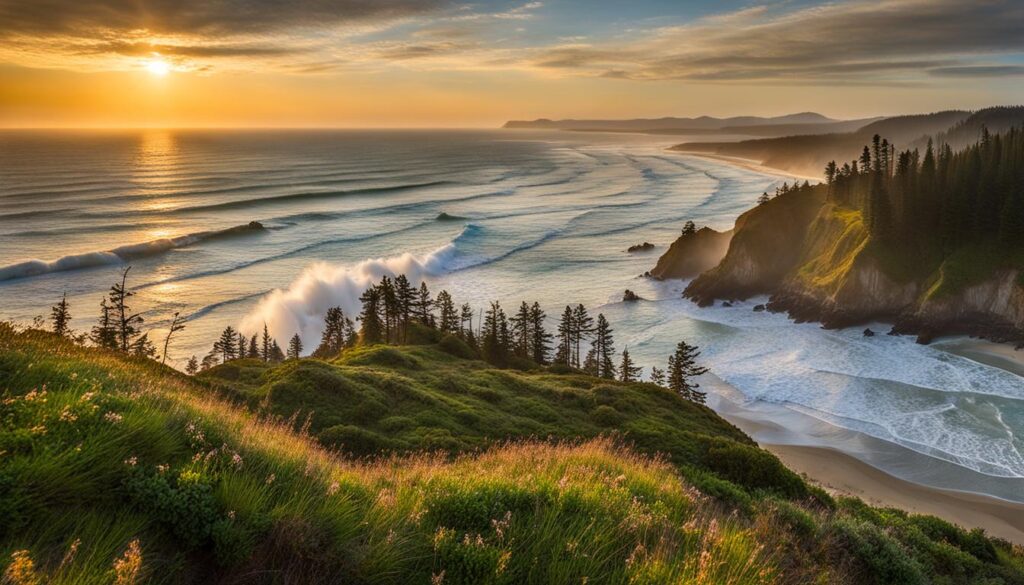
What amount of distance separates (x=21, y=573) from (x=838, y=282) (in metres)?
83.0

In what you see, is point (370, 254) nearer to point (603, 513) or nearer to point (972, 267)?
point (972, 267)

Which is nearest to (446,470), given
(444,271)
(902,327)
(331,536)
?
(331,536)

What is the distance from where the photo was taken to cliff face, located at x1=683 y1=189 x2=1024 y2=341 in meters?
65.3

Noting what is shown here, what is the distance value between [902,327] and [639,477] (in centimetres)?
7020

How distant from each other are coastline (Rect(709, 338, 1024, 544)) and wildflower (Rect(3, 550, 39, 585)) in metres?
35.4

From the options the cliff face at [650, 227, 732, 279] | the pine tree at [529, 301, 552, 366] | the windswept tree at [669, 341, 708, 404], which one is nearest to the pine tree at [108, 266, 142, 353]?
the pine tree at [529, 301, 552, 366]

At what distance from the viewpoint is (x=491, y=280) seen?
92.1 metres

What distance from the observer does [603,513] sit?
24.8ft

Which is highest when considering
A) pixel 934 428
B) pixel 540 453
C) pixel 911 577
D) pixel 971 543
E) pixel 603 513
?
pixel 603 513

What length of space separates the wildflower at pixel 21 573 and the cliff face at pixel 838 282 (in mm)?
76076

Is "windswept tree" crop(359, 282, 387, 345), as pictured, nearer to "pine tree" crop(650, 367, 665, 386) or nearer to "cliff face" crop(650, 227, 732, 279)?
"pine tree" crop(650, 367, 665, 386)

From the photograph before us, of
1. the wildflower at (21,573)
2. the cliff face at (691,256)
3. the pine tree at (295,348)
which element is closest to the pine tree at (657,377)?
the pine tree at (295,348)

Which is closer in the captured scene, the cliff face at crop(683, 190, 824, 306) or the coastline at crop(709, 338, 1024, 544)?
the coastline at crop(709, 338, 1024, 544)

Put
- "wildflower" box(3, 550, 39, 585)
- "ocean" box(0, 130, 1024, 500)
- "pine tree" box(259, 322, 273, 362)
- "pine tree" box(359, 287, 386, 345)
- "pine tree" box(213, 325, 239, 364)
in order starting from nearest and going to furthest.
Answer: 1. "wildflower" box(3, 550, 39, 585)
2. "ocean" box(0, 130, 1024, 500)
3. "pine tree" box(213, 325, 239, 364)
4. "pine tree" box(359, 287, 386, 345)
5. "pine tree" box(259, 322, 273, 362)
